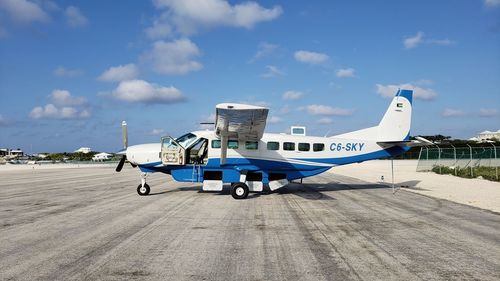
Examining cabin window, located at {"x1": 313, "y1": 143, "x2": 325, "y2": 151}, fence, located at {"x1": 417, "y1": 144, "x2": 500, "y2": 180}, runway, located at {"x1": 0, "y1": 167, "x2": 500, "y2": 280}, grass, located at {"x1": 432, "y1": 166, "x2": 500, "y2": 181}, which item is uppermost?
cabin window, located at {"x1": 313, "y1": 143, "x2": 325, "y2": 151}

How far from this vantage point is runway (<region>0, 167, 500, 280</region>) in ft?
18.2

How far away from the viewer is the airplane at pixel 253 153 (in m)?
15.9

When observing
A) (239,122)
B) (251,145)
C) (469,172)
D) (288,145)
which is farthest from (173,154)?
(469,172)

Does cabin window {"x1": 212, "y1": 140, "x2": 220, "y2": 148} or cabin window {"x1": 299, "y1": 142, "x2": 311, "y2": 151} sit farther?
cabin window {"x1": 299, "y1": 142, "x2": 311, "y2": 151}

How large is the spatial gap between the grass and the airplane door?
20576 mm

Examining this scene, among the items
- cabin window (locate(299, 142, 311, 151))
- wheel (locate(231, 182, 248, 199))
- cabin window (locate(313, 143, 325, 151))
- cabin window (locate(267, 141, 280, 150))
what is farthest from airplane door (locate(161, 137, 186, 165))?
cabin window (locate(313, 143, 325, 151))

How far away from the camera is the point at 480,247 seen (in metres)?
7.21

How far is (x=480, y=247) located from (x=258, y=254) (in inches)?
173

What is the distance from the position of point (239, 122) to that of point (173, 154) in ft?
12.7

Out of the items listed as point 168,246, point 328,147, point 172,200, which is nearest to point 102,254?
point 168,246

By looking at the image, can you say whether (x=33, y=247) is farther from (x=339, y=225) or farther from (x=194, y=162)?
(x=194, y=162)

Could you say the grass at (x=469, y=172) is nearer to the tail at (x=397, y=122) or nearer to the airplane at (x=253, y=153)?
the tail at (x=397, y=122)

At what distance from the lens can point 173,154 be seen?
52.1 feet

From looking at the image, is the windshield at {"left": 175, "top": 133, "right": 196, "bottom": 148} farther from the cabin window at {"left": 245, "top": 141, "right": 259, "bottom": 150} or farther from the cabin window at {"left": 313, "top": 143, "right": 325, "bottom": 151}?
the cabin window at {"left": 313, "top": 143, "right": 325, "bottom": 151}
